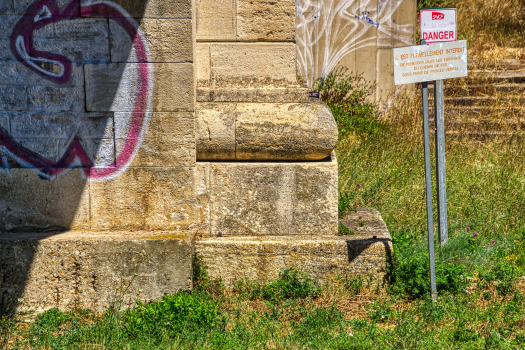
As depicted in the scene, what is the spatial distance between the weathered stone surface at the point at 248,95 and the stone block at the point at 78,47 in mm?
750

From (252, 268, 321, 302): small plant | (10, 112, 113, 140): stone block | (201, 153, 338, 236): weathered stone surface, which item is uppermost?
(10, 112, 113, 140): stone block

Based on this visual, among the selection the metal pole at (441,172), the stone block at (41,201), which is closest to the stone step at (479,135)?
the metal pole at (441,172)

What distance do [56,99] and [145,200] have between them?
3.23 ft

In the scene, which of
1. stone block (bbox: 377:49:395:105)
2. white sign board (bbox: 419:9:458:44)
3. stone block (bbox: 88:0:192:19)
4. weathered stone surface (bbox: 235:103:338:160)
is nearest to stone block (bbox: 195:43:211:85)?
stone block (bbox: 88:0:192:19)

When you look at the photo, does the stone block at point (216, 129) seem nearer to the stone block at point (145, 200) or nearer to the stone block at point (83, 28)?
the stone block at point (145, 200)

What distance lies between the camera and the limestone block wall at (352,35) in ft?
29.8

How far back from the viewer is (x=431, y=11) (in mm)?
4258

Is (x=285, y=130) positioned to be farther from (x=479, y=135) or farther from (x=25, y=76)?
(x=479, y=135)

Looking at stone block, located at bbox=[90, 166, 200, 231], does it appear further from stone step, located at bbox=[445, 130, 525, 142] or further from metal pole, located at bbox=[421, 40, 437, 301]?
stone step, located at bbox=[445, 130, 525, 142]

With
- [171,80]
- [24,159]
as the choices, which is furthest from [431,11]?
[24,159]

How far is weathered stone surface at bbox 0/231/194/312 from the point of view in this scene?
3.50 meters

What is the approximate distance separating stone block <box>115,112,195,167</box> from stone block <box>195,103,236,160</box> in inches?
2.7

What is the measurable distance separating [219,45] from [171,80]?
0.49 meters

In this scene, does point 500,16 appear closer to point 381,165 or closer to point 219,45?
point 381,165
